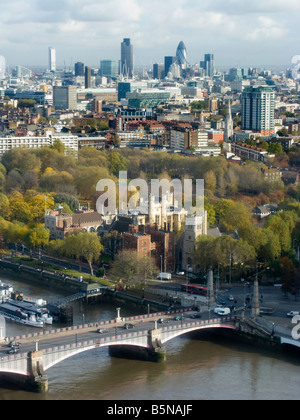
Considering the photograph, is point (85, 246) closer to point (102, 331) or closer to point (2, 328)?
point (102, 331)

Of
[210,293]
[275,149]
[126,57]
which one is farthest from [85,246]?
[126,57]

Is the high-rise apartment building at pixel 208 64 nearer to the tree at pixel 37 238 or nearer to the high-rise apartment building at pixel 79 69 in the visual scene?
the high-rise apartment building at pixel 79 69

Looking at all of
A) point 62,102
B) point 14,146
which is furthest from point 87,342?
point 62,102

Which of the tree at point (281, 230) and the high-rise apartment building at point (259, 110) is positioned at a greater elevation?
the high-rise apartment building at point (259, 110)

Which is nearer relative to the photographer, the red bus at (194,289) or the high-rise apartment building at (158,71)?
the red bus at (194,289)

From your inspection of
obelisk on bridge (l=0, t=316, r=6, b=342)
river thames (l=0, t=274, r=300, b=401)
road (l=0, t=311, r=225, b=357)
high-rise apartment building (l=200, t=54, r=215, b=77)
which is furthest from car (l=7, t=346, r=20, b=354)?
high-rise apartment building (l=200, t=54, r=215, b=77)

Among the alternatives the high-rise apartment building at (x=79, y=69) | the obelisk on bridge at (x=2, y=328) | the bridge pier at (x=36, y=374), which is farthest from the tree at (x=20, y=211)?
the high-rise apartment building at (x=79, y=69)
